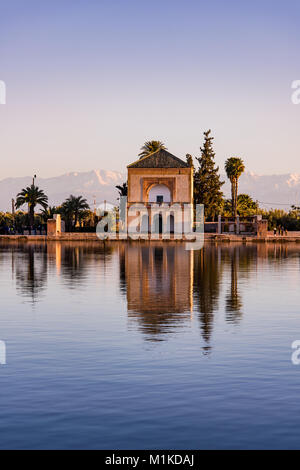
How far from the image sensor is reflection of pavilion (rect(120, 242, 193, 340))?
14.6 metres

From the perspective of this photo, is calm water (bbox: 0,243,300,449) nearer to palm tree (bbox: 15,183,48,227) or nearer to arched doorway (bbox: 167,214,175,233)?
arched doorway (bbox: 167,214,175,233)

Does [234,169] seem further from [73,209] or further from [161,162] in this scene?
[73,209]

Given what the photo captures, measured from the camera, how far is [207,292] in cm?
2061

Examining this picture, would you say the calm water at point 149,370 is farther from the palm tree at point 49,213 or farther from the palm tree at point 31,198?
the palm tree at point 49,213

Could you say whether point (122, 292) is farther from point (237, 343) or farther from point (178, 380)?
point (178, 380)

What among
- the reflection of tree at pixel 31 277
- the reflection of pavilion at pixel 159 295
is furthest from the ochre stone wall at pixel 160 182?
the reflection of pavilion at pixel 159 295

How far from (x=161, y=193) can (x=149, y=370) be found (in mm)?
68613

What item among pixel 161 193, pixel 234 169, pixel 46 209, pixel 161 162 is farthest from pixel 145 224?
pixel 234 169

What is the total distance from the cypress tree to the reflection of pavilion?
52199 mm

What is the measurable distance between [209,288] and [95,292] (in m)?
3.63

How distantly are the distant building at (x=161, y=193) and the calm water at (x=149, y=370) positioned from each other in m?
55.6
